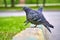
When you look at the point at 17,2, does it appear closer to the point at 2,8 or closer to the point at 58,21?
the point at 2,8

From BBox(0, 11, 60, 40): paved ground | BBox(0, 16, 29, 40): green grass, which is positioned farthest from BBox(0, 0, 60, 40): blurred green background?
BBox(0, 11, 60, 40): paved ground

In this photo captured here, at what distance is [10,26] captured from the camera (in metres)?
3.61

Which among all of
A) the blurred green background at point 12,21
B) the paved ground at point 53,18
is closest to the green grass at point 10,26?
the blurred green background at point 12,21

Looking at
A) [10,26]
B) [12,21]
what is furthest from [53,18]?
[10,26]

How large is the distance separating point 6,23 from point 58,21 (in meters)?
1.03

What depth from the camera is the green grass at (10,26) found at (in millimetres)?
3132

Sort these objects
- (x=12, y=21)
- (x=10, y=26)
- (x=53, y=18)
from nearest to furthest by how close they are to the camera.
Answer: (x=10, y=26), (x=12, y=21), (x=53, y=18)

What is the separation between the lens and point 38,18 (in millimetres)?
2334

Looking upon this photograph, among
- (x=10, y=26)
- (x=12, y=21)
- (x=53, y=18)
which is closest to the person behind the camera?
(x=10, y=26)

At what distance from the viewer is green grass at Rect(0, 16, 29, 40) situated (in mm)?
3132

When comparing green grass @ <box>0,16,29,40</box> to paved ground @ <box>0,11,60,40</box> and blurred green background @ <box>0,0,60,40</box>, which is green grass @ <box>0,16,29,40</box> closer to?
blurred green background @ <box>0,0,60,40</box>

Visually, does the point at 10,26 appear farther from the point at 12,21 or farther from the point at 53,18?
the point at 53,18

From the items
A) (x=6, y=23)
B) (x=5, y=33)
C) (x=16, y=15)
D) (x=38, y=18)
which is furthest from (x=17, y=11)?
(x=38, y=18)

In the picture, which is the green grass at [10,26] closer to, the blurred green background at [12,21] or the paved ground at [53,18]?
the blurred green background at [12,21]
